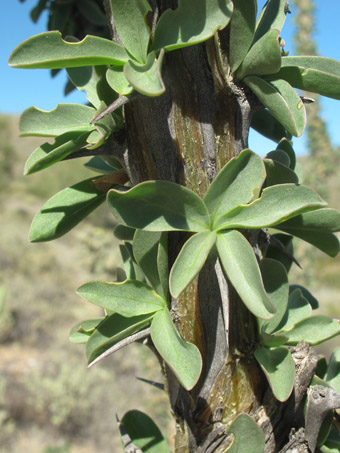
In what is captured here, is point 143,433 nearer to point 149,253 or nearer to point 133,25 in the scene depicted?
point 149,253

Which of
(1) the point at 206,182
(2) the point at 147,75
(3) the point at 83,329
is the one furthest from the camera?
(3) the point at 83,329

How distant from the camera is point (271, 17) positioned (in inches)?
23.0

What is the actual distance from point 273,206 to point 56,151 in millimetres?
277

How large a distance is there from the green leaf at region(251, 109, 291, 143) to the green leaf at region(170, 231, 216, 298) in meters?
0.32

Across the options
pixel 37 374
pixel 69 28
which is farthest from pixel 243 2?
pixel 37 374

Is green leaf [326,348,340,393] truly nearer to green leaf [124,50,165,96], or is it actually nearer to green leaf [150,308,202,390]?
green leaf [150,308,202,390]

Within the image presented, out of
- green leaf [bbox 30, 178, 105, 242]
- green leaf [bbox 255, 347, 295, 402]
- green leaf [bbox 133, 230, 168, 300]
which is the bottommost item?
green leaf [bbox 255, 347, 295, 402]

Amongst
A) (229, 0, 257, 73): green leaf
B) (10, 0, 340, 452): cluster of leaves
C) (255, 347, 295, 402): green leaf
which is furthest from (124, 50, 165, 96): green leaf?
(255, 347, 295, 402): green leaf

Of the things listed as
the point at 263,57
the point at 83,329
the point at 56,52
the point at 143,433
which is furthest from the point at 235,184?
the point at 143,433

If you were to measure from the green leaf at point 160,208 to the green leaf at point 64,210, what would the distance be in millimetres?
173

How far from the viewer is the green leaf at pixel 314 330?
636 millimetres

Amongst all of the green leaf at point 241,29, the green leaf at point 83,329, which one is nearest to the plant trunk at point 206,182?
the green leaf at point 241,29

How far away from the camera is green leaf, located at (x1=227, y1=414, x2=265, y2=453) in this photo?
0.57 metres

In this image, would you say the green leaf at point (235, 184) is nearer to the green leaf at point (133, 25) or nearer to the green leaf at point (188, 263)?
the green leaf at point (188, 263)
